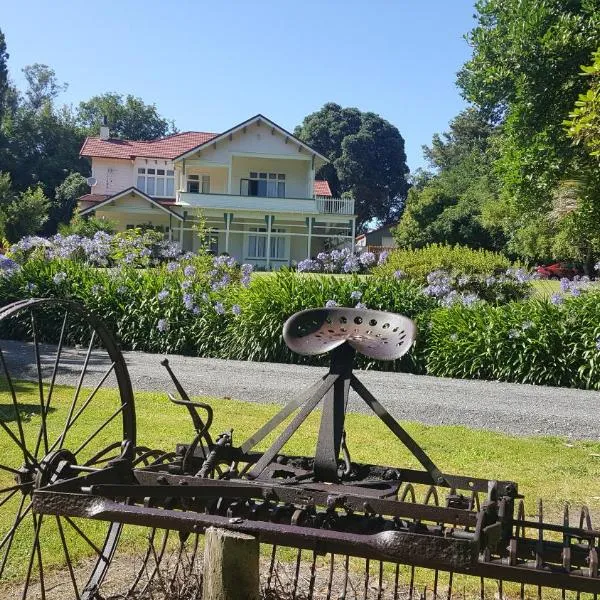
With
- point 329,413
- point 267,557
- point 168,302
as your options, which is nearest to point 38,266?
point 168,302

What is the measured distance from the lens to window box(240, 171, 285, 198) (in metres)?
42.2

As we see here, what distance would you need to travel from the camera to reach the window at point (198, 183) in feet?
140

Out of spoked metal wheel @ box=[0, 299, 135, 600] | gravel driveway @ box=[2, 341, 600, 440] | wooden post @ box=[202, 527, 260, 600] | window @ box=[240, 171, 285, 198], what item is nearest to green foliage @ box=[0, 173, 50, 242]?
window @ box=[240, 171, 285, 198]

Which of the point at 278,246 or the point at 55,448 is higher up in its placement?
the point at 278,246

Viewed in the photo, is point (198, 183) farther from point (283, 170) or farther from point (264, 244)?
point (264, 244)

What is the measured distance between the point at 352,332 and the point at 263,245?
3923cm

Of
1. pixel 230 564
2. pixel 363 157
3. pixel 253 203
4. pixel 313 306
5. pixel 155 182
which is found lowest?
pixel 230 564

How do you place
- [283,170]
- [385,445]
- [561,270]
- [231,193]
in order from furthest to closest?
[283,170] → [231,193] → [561,270] → [385,445]

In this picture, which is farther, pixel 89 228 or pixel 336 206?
pixel 336 206

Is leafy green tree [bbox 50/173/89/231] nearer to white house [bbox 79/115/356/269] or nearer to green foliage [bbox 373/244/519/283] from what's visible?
white house [bbox 79/115/356/269]

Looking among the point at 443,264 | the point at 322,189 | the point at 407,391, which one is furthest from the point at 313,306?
the point at 322,189

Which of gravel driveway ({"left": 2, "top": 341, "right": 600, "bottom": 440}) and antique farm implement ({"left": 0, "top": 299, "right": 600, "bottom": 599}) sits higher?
antique farm implement ({"left": 0, "top": 299, "right": 600, "bottom": 599})

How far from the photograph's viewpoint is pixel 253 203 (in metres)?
39.6

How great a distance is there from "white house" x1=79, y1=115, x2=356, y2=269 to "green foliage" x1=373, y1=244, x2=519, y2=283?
2120 cm
